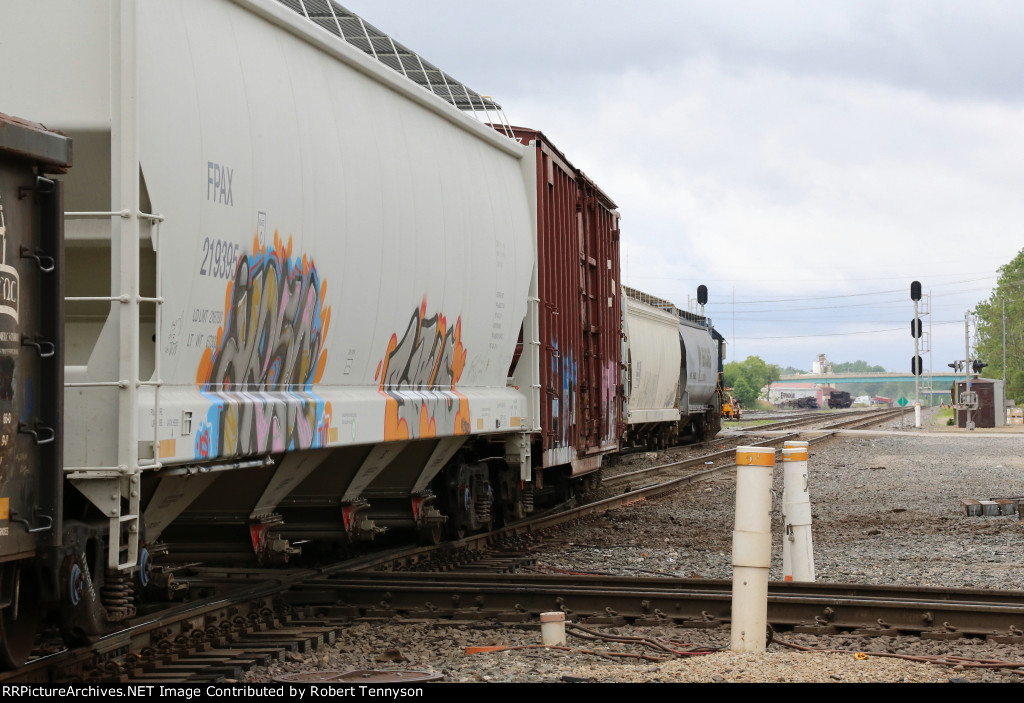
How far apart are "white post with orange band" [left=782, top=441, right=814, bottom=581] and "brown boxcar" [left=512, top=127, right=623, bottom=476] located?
3317mm

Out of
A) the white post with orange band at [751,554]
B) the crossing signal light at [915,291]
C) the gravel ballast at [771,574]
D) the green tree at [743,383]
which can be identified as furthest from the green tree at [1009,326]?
the white post with orange band at [751,554]

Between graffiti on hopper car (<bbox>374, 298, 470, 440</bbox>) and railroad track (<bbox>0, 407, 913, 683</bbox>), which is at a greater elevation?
graffiti on hopper car (<bbox>374, 298, 470, 440</bbox>)

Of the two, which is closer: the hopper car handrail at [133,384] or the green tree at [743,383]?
the hopper car handrail at [133,384]

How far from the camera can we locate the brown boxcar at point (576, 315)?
1284 centimetres

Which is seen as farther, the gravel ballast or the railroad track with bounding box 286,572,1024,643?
the railroad track with bounding box 286,572,1024,643

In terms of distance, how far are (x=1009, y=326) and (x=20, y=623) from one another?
110 meters

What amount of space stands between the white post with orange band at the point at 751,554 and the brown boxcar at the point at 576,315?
5.86m

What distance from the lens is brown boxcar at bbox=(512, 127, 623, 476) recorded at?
12.8 meters

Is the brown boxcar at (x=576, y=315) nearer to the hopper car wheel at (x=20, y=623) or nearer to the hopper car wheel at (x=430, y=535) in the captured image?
the hopper car wheel at (x=430, y=535)

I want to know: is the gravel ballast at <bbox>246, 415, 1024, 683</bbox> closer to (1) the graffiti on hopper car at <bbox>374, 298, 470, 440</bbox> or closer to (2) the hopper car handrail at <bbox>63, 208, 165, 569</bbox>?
(2) the hopper car handrail at <bbox>63, 208, 165, 569</bbox>

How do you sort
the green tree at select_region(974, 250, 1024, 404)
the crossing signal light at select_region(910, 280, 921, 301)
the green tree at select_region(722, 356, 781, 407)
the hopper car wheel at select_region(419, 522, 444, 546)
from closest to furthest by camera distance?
1. the hopper car wheel at select_region(419, 522, 444, 546)
2. the crossing signal light at select_region(910, 280, 921, 301)
3. the green tree at select_region(974, 250, 1024, 404)
4. the green tree at select_region(722, 356, 781, 407)

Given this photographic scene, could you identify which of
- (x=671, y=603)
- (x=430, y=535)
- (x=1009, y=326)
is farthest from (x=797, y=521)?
(x=1009, y=326)

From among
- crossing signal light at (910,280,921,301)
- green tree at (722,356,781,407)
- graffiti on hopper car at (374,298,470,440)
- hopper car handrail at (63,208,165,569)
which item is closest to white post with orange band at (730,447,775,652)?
graffiti on hopper car at (374,298,470,440)
